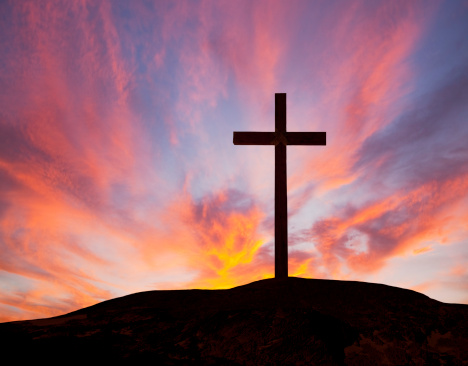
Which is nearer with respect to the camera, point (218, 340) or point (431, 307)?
point (218, 340)

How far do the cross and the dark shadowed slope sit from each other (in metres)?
2.93

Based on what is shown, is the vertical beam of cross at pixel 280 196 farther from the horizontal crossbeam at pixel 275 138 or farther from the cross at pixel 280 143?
the horizontal crossbeam at pixel 275 138

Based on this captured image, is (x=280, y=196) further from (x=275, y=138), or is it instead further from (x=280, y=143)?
(x=275, y=138)

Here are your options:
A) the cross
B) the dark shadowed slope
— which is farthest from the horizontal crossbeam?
the dark shadowed slope

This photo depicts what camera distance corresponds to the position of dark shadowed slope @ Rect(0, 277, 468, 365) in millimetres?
4070

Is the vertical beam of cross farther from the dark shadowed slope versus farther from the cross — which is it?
the dark shadowed slope

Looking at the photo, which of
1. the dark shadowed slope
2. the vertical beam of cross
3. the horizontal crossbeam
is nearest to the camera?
the dark shadowed slope

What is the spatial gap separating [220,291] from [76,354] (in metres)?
2.51

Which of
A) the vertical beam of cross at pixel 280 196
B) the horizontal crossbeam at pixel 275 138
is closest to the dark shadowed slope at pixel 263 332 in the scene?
the vertical beam of cross at pixel 280 196

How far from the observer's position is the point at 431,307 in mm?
5160

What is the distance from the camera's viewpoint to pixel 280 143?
9648 mm

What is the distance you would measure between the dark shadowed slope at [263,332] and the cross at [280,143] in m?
2.93

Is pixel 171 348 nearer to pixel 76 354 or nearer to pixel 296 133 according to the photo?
pixel 76 354

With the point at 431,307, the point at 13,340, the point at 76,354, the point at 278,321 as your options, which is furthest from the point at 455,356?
the point at 13,340
